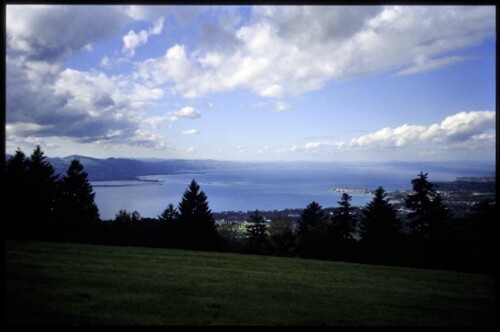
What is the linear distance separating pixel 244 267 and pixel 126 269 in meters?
5.78

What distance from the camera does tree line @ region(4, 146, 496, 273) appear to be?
2664 cm

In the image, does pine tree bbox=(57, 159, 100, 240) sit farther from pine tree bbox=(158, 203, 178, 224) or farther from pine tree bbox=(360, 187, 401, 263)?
pine tree bbox=(360, 187, 401, 263)

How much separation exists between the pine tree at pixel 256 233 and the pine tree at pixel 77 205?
1589 cm

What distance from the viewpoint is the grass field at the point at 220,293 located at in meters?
8.59

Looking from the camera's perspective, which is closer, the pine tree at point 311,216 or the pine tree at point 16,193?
the pine tree at point 16,193

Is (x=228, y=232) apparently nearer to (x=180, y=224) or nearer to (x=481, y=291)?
(x=180, y=224)

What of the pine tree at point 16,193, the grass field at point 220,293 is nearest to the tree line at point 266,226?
the pine tree at point 16,193

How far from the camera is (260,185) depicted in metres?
56.5

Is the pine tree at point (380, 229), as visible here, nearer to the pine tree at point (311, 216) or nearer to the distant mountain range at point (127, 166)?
the pine tree at point (311, 216)

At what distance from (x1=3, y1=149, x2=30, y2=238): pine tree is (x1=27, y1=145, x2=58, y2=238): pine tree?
41 centimetres

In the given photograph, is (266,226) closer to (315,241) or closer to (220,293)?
(315,241)

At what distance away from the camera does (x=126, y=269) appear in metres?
14.7

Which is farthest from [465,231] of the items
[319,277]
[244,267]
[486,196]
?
[244,267]

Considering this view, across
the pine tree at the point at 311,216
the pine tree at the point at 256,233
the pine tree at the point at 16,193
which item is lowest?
the pine tree at the point at 256,233
